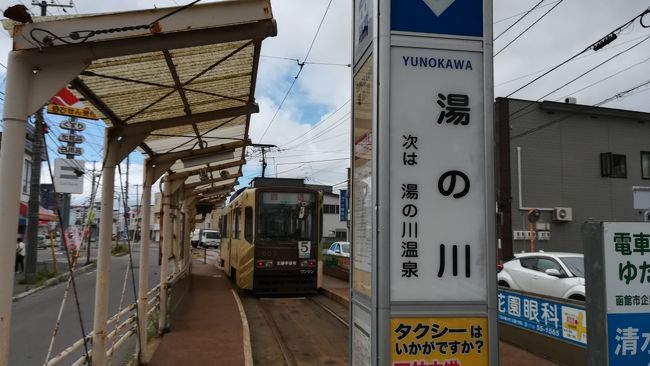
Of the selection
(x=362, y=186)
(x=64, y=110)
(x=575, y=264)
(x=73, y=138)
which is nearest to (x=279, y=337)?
(x=575, y=264)

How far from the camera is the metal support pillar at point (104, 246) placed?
223 inches

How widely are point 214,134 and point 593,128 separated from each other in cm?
2315

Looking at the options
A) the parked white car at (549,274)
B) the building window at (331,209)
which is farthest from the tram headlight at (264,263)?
the building window at (331,209)

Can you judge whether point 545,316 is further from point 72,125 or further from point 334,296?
point 72,125

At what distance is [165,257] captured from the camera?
31.8ft

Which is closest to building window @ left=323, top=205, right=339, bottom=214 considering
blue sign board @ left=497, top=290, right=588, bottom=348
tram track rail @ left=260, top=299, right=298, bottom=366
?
tram track rail @ left=260, top=299, right=298, bottom=366

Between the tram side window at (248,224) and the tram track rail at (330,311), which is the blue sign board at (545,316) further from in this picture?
the tram side window at (248,224)

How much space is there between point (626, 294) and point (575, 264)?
9.00m

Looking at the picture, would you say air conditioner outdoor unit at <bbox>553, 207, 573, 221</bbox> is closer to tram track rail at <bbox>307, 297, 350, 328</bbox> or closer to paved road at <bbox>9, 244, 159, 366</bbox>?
tram track rail at <bbox>307, 297, 350, 328</bbox>

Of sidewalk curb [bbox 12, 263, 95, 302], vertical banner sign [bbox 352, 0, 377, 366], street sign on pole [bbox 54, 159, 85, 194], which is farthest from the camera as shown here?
street sign on pole [bbox 54, 159, 85, 194]

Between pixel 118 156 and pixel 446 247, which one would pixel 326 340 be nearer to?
pixel 118 156

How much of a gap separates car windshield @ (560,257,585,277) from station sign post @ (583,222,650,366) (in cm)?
851

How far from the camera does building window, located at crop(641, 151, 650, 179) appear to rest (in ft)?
90.1

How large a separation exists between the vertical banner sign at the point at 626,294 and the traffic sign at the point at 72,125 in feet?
73.7
